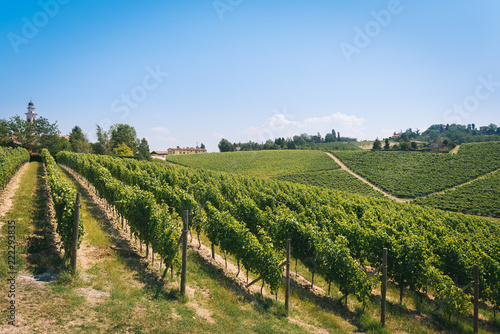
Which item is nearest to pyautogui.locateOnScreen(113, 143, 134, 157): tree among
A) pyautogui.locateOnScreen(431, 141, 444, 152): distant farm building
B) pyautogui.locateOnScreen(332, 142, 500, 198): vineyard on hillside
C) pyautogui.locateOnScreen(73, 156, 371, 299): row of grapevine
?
pyautogui.locateOnScreen(332, 142, 500, 198): vineyard on hillside

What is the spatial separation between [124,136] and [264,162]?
47785 millimetres

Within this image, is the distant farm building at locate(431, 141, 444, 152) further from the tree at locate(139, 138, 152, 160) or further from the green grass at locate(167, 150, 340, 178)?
the tree at locate(139, 138, 152, 160)

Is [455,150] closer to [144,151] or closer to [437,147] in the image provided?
[437,147]

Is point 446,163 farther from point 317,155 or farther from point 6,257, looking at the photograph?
point 6,257

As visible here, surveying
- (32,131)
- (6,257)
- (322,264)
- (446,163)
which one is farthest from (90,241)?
(446,163)

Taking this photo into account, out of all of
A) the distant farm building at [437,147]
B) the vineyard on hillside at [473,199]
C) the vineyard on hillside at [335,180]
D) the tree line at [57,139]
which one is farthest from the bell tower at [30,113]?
the distant farm building at [437,147]

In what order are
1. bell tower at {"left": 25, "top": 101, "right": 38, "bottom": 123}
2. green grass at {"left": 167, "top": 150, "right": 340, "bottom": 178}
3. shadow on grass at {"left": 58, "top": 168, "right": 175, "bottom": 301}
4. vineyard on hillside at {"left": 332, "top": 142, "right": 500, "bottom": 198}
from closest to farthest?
shadow on grass at {"left": 58, "top": 168, "right": 175, "bottom": 301}, vineyard on hillside at {"left": 332, "top": 142, "right": 500, "bottom": 198}, green grass at {"left": 167, "top": 150, "right": 340, "bottom": 178}, bell tower at {"left": 25, "top": 101, "right": 38, "bottom": 123}

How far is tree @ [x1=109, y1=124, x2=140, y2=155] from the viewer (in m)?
87.3

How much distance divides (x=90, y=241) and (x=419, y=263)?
552 inches

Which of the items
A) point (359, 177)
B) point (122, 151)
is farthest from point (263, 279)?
point (122, 151)

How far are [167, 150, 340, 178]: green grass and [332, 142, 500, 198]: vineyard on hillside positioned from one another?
891 cm

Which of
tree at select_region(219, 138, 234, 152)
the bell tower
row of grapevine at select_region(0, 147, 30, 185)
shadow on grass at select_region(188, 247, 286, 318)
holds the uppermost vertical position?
the bell tower

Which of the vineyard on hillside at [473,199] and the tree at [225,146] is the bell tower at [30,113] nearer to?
the tree at [225,146]

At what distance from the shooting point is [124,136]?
89.3m
